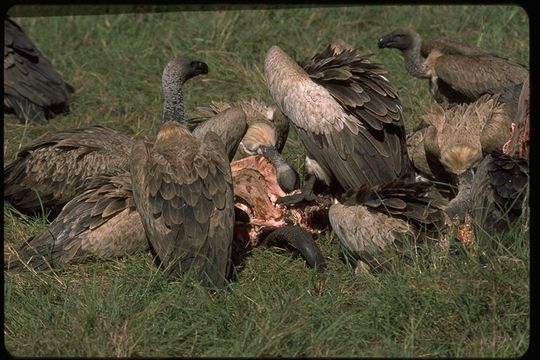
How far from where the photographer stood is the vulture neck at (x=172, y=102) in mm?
6949

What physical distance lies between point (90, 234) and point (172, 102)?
1462 millimetres

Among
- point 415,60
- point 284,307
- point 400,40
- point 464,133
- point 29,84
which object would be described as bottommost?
point 29,84

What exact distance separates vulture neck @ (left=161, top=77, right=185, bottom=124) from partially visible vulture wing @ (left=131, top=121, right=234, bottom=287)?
1.03m

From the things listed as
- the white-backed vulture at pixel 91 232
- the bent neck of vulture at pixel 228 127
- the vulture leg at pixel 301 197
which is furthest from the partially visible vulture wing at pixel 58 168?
the vulture leg at pixel 301 197

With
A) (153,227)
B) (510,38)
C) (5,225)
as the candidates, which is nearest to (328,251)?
(153,227)

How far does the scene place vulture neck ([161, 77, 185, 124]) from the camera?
6.95 m

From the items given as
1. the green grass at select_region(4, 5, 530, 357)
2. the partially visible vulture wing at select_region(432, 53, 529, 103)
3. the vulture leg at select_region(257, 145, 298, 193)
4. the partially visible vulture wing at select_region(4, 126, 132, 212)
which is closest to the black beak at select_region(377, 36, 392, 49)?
the partially visible vulture wing at select_region(432, 53, 529, 103)

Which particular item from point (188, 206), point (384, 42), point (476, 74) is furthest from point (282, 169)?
point (384, 42)

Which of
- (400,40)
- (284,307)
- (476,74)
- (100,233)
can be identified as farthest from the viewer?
(400,40)

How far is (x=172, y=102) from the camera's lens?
698 cm

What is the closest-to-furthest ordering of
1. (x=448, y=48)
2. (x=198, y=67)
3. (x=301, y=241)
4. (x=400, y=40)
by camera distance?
(x=301, y=241) < (x=198, y=67) < (x=448, y=48) < (x=400, y=40)

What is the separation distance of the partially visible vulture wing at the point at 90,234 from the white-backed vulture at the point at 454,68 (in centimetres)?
316

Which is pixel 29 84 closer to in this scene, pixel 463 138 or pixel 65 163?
pixel 65 163

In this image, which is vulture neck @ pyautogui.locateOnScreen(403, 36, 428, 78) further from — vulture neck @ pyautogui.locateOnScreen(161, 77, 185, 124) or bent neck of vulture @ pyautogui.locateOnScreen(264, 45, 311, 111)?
vulture neck @ pyautogui.locateOnScreen(161, 77, 185, 124)
